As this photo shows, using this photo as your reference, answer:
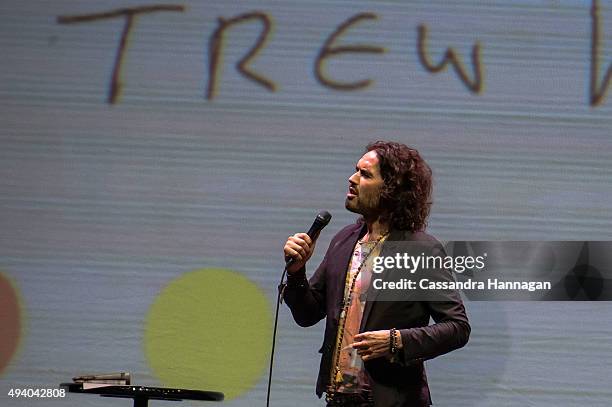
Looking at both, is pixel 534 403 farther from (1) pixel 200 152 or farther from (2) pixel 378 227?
(1) pixel 200 152

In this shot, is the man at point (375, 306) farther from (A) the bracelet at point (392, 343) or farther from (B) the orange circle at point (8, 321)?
(B) the orange circle at point (8, 321)

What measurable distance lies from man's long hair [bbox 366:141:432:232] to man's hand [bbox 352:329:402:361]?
1.20 feet

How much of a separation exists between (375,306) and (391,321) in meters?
0.06

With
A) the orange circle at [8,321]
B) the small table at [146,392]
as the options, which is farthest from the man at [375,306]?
the orange circle at [8,321]

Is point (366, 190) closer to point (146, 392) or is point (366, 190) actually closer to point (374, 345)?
point (374, 345)

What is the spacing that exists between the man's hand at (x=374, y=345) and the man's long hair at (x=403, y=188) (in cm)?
36

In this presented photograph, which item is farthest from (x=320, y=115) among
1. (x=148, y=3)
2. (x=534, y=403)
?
(x=534, y=403)

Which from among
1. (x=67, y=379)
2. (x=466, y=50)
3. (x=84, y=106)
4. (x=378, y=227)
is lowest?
(x=67, y=379)

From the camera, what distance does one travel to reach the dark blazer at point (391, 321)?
98.5 inches

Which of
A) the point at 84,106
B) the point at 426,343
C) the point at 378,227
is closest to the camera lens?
the point at 426,343

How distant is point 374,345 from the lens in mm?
2471

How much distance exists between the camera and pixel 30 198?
11.6 feet

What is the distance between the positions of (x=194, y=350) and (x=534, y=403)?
46.6 inches

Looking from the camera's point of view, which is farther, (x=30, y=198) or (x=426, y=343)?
(x=30, y=198)
